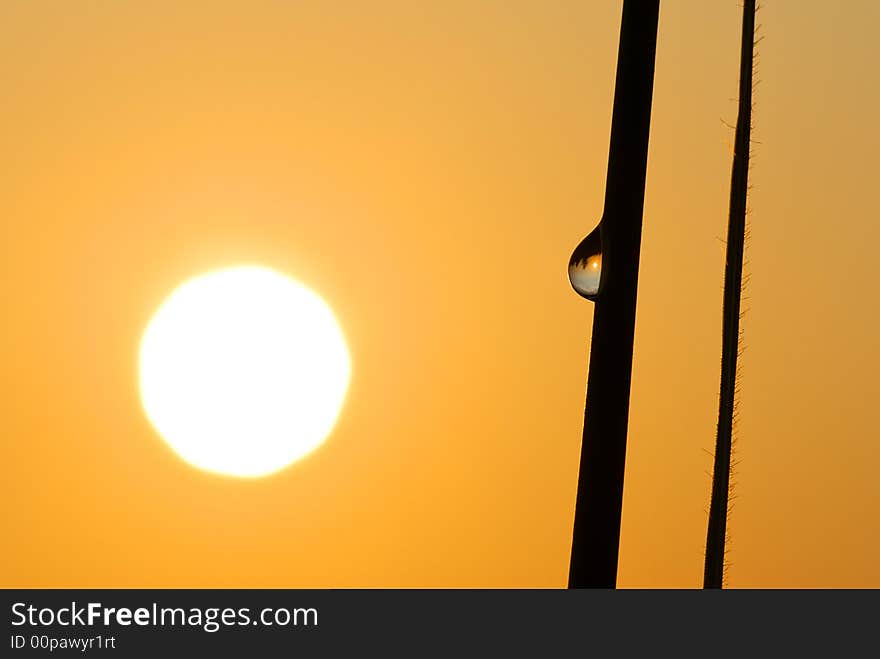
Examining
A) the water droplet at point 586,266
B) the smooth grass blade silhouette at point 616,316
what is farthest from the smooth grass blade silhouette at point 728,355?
the water droplet at point 586,266

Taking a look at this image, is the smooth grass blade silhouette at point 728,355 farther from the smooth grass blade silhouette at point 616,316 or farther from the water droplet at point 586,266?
the water droplet at point 586,266

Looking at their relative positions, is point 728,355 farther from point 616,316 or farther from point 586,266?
point 586,266

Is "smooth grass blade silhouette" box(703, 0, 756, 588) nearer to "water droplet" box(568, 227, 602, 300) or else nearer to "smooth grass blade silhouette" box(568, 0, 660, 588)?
→ "smooth grass blade silhouette" box(568, 0, 660, 588)

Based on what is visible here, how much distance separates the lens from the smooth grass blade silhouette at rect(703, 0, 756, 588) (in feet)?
3.02

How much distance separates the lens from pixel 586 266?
4.02 feet

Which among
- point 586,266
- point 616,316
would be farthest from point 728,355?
point 586,266

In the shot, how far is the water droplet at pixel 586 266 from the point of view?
1184 mm

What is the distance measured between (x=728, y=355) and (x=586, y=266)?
1.04 ft

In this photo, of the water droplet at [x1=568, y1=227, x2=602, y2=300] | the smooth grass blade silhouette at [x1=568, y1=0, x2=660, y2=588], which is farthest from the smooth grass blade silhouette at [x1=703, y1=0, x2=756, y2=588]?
the water droplet at [x1=568, y1=227, x2=602, y2=300]

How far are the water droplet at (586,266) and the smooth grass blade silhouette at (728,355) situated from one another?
0.22 m

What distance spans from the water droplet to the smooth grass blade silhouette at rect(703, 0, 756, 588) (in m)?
0.22

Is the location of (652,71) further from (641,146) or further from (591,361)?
(591,361)

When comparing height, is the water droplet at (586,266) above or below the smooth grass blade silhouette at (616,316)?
above
